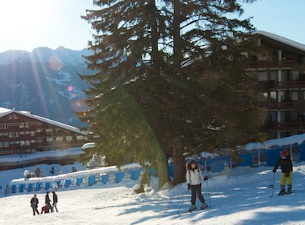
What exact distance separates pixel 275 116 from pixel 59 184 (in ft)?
70.2

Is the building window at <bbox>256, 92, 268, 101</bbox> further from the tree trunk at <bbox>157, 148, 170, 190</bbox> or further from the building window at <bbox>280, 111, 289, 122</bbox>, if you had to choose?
the tree trunk at <bbox>157, 148, 170, 190</bbox>

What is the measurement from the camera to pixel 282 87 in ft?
110

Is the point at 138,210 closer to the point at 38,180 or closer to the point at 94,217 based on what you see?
the point at 94,217

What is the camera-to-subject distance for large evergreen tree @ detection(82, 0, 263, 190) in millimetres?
15312

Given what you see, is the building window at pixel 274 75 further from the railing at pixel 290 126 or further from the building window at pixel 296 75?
the railing at pixel 290 126

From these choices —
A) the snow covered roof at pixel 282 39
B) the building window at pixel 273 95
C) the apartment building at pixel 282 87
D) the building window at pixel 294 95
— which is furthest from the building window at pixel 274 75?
the snow covered roof at pixel 282 39

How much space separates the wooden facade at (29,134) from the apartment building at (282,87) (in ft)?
109

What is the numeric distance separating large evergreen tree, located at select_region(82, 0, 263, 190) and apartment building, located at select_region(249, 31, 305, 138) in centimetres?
1723

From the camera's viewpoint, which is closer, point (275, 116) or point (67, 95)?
point (275, 116)

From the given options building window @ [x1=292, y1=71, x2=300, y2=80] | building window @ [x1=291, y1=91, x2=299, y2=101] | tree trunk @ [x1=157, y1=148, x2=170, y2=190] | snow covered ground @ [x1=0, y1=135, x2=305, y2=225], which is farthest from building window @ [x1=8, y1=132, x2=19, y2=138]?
tree trunk @ [x1=157, y1=148, x2=170, y2=190]

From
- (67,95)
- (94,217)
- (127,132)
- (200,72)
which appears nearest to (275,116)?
(200,72)

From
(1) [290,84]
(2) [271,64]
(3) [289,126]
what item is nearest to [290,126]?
(3) [289,126]

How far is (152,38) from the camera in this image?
53.9ft

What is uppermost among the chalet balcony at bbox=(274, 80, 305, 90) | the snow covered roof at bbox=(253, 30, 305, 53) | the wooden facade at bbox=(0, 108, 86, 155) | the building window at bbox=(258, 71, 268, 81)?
the snow covered roof at bbox=(253, 30, 305, 53)
